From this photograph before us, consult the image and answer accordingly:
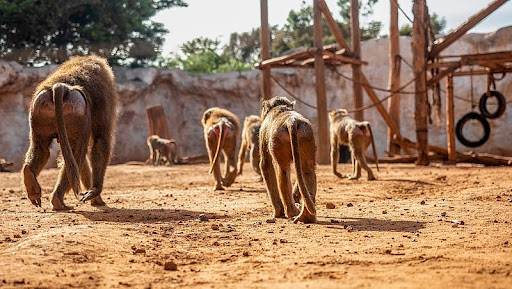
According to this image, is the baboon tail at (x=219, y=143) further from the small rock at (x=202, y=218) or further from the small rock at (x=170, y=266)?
the small rock at (x=170, y=266)

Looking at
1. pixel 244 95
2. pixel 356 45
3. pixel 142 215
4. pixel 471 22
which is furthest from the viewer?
pixel 244 95

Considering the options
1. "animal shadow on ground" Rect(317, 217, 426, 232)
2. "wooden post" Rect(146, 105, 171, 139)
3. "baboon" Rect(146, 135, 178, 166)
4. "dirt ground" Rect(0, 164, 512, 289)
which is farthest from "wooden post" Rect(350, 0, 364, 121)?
"animal shadow on ground" Rect(317, 217, 426, 232)

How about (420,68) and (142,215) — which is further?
(420,68)

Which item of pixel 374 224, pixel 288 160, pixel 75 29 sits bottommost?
pixel 374 224

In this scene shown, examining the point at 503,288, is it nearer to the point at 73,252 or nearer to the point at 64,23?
the point at 73,252

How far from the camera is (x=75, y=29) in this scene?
2781 cm

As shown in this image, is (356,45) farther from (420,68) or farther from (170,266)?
(170,266)

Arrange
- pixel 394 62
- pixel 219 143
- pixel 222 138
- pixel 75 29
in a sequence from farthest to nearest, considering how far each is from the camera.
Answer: pixel 75 29 < pixel 394 62 < pixel 222 138 < pixel 219 143

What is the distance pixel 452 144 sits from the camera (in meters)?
18.0

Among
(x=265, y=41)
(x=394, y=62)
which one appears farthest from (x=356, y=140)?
(x=394, y=62)

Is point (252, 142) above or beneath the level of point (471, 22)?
beneath

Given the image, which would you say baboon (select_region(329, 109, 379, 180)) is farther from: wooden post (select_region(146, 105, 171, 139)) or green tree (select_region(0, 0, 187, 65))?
green tree (select_region(0, 0, 187, 65))

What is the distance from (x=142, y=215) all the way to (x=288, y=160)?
1888mm

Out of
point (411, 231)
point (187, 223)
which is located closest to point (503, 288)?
point (411, 231)
